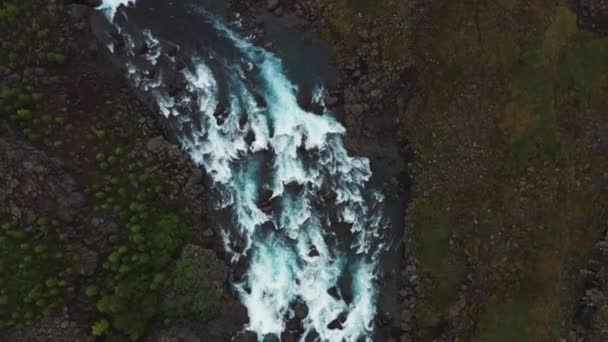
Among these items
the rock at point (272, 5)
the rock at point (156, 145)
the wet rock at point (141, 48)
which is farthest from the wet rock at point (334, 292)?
the wet rock at point (141, 48)

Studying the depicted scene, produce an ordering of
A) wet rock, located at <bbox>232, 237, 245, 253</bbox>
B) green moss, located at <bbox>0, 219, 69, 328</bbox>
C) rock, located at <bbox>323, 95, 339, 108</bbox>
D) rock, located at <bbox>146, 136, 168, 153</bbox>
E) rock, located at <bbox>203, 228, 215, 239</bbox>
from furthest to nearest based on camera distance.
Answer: rock, located at <bbox>323, 95, 339, 108</bbox>
wet rock, located at <bbox>232, 237, 245, 253</bbox>
rock, located at <bbox>203, 228, 215, 239</bbox>
rock, located at <bbox>146, 136, 168, 153</bbox>
green moss, located at <bbox>0, 219, 69, 328</bbox>

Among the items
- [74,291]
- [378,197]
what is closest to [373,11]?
[378,197]

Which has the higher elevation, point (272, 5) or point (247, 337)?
point (272, 5)

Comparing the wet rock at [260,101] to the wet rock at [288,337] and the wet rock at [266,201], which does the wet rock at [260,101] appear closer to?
the wet rock at [266,201]

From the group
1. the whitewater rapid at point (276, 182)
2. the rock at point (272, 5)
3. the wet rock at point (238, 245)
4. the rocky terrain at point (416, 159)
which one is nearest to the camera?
the rocky terrain at point (416, 159)

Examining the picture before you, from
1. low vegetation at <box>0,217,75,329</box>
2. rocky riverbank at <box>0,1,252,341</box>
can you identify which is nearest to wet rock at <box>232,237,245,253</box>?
rocky riverbank at <box>0,1,252,341</box>

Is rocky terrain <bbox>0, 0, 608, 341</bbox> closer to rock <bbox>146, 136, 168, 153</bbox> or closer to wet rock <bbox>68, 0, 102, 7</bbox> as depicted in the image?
rock <bbox>146, 136, 168, 153</bbox>

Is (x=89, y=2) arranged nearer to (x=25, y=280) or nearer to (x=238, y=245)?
(x=25, y=280)

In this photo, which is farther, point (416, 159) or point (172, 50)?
point (416, 159)

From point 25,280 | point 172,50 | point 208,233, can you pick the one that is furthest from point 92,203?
point 172,50
